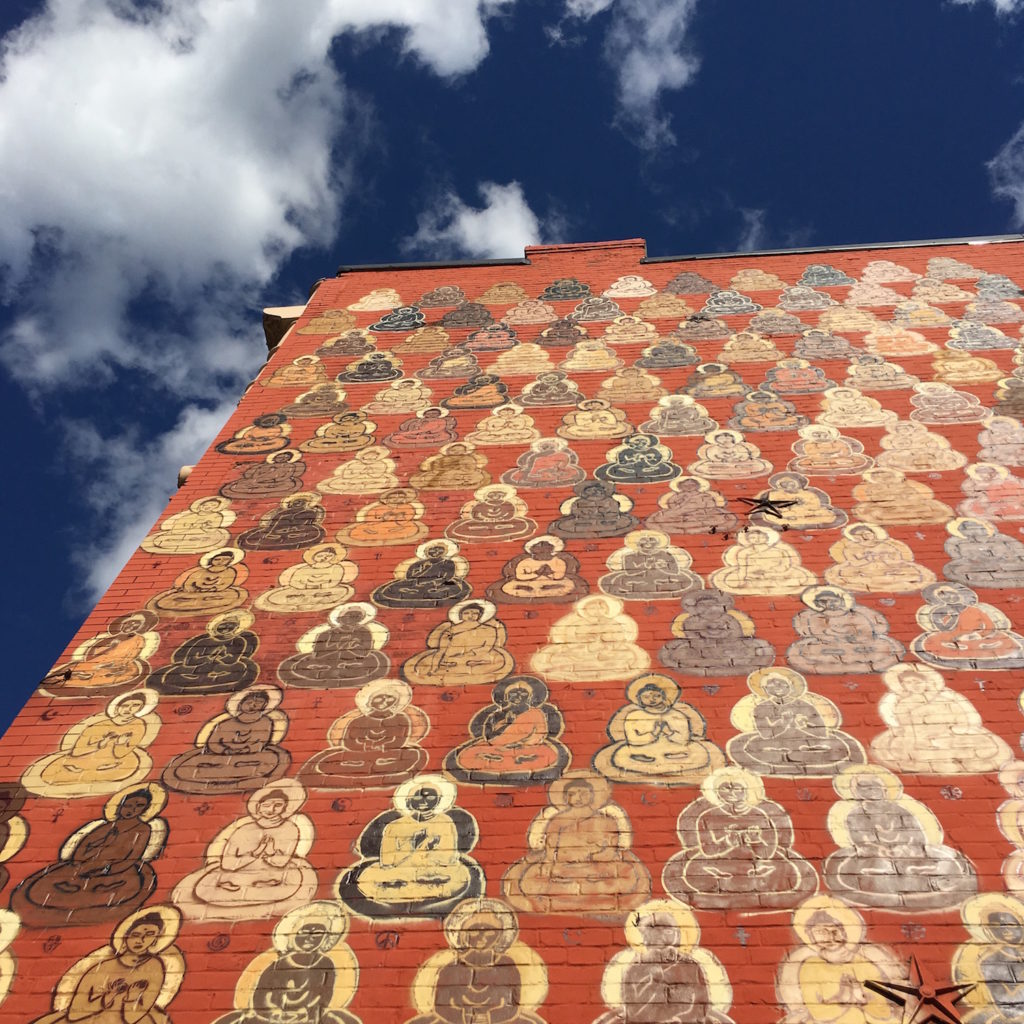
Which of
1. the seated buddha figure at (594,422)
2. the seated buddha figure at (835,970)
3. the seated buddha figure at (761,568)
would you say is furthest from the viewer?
the seated buddha figure at (594,422)

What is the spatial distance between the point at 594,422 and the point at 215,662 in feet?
10.7

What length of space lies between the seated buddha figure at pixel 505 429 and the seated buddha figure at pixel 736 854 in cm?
326

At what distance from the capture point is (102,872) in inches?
152

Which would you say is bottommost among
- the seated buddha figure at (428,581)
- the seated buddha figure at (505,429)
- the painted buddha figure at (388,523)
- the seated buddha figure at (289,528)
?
the seated buddha figure at (428,581)

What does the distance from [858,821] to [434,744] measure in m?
1.94

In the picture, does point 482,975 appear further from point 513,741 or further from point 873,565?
point 873,565

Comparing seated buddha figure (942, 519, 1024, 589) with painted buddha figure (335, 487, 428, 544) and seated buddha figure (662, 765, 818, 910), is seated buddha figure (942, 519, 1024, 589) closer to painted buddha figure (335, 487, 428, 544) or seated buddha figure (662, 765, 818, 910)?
seated buddha figure (662, 765, 818, 910)

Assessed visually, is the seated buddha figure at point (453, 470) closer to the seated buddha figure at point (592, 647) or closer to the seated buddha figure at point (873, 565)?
the seated buddha figure at point (592, 647)

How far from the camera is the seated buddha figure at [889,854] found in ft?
11.6

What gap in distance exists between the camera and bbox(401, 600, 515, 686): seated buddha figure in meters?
4.65

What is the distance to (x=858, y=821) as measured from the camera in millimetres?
3803

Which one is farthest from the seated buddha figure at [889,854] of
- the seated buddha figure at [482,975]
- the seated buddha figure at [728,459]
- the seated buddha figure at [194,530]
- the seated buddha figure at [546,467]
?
the seated buddha figure at [194,530]

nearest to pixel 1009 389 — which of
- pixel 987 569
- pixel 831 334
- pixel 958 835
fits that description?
pixel 831 334

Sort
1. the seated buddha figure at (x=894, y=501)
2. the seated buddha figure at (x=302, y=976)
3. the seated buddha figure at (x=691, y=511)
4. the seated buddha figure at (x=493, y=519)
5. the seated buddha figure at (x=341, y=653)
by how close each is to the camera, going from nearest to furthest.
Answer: the seated buddha figure at (x=302, y=976)
the seated buddha figure at (x=341, y=653)
the seated buddha figure at (x=894, y=501)
the seated buddha figure at (x=691, y=511)
the seated buddha figure at (x=493, y=519)
